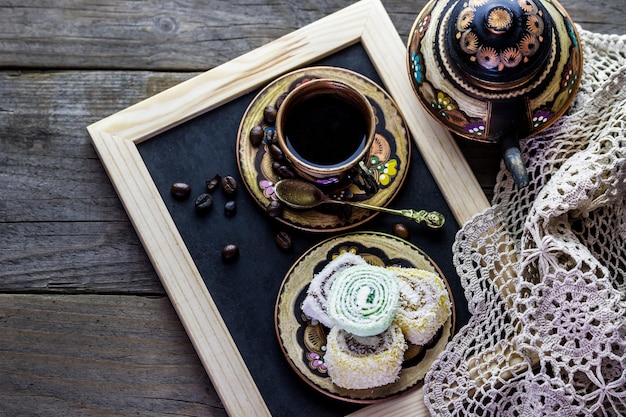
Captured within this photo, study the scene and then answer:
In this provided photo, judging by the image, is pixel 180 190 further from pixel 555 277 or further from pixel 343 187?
pixel 555 277

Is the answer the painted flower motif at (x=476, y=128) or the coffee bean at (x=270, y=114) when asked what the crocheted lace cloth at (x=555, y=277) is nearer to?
the painted flower motif at (x=476, y=128)

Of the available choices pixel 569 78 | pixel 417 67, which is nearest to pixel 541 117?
pixel 569 78

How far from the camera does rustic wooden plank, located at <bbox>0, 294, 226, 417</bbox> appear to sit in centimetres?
132

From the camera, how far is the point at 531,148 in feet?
4.17

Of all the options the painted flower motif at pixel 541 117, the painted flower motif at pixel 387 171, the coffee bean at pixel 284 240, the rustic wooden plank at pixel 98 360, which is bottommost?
the rustic wooden plank at pixel 98 360

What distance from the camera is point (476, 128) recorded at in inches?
46.9

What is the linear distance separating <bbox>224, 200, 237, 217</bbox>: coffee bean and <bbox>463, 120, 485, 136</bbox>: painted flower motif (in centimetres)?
41

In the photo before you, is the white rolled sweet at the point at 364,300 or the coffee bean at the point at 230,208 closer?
the white rolled sweet at the point at 364,300

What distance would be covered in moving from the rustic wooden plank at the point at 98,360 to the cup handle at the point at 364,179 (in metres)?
0.41

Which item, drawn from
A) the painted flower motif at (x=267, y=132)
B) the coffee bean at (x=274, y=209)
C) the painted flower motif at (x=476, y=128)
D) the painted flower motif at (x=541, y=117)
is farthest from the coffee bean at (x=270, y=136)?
the painted flower motif at (x=541, y=117)

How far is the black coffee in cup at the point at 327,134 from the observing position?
1202 mm

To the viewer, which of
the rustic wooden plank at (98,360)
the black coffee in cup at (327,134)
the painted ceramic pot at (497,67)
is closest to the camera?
the painted ceramic pot at (497,67)

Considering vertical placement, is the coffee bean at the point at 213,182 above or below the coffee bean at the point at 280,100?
below

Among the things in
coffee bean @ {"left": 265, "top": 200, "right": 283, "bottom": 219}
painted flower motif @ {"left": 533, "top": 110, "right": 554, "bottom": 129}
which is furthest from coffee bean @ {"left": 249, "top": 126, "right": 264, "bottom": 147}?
painted flower motif @ {"left": 533, "top": 110, "right": 554, "bottom": 129}
